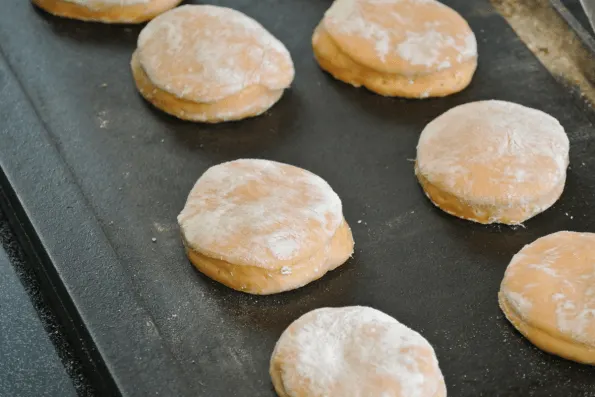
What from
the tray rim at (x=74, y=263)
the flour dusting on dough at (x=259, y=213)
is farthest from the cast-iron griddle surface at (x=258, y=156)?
the flour dusting on dough at (x=259, y=213)

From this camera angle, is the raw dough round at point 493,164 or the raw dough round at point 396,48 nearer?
the raw dough round at point 493,164

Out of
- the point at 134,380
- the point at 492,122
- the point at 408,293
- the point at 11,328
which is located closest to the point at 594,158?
the point at 492,122

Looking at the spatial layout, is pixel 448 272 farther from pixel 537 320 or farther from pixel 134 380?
pixel 134 380

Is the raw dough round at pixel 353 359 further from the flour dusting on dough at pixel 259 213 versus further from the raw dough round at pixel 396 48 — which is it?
the raw dough round at pixel 396 48

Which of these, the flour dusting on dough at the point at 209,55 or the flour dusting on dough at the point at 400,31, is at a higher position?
the flour dusting on dough at the point at 400,31

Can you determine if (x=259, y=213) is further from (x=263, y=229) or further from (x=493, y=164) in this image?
(x=493, y=164)

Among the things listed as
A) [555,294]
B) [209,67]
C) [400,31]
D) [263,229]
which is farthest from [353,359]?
[400,31]

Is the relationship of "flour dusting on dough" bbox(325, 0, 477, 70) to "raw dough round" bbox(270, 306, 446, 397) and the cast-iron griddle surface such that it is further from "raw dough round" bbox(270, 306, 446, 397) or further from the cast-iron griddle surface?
"raw dough round" bbox(270, 306, 446, 397)
